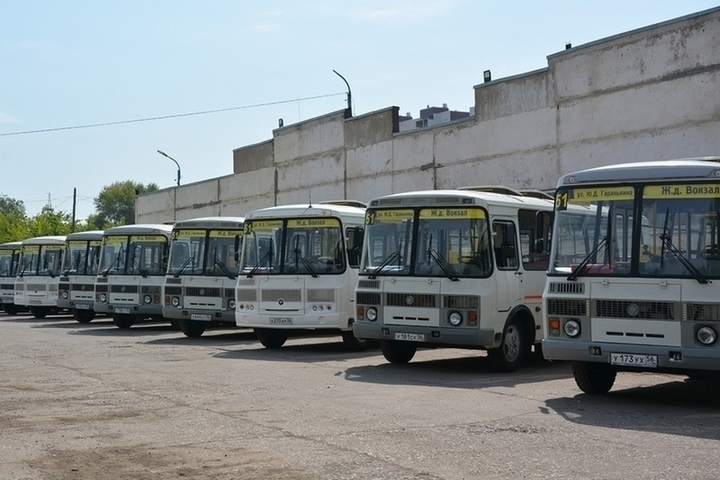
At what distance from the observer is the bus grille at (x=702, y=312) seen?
38.9ft

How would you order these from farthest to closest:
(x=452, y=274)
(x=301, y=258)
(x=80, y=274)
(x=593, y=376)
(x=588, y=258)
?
(x=80, y=274) → (x=301, y=258) → (x=452, y=274) → (x=593, y=376) → (x=588, y=258)

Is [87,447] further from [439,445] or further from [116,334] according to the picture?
[116,334]

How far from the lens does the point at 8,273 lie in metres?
40.3

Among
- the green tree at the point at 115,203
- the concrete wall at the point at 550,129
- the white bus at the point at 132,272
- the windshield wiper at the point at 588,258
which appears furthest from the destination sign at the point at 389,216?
the green tree at the point at 115,203

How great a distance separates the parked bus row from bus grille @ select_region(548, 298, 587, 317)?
2 cm

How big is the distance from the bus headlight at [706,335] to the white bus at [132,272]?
57.4 feet

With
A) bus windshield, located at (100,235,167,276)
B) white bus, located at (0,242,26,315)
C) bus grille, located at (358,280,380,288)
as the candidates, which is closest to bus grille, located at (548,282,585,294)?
bus grille, located at (358,280,380,288)

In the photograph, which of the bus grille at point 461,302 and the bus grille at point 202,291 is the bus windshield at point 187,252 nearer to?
the bus grille at point 202,291

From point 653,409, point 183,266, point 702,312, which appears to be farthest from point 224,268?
point 702,312

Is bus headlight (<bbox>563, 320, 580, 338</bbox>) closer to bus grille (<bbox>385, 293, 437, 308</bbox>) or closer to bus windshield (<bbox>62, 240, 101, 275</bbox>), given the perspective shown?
bus grille (<bbox>385, 293, 437, 308</bbox>)

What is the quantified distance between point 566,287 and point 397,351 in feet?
16.6

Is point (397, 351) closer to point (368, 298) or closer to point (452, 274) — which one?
point (368, 298)

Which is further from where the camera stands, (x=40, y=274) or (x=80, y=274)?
(x=40, y=274)

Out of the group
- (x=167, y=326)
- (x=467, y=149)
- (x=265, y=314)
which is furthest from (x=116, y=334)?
(x=467, y=149)
